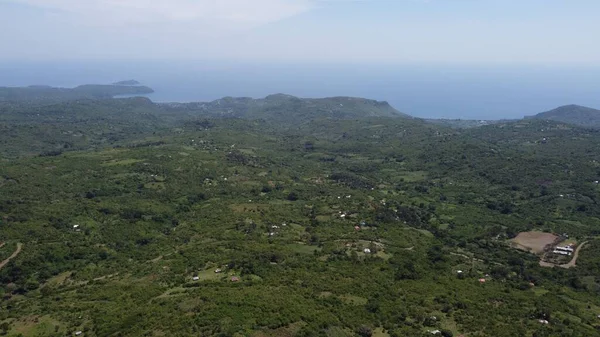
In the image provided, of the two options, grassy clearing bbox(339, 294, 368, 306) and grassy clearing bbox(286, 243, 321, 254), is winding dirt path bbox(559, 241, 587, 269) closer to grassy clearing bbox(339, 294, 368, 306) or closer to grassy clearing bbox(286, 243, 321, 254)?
grassy clearing bbox(339, 294, 368, 306)

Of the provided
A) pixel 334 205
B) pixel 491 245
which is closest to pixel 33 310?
pixel 334 205

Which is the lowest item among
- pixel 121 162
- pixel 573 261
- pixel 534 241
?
pixel 573 261

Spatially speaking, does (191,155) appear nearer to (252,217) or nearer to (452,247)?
(252,217)

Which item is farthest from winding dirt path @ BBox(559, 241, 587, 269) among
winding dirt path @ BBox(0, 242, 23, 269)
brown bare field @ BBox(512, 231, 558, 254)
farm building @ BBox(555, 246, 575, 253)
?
winding dirt path @ BBox(0, 242, 23, 269)

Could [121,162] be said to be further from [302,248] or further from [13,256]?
[302,248]

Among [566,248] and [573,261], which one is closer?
[573,261]

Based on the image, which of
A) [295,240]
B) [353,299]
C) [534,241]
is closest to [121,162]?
[295,240]

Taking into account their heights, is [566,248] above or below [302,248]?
below
